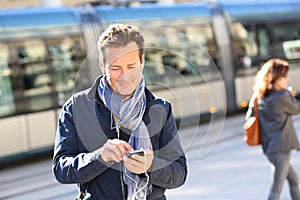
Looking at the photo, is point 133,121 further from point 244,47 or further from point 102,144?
point 244,47

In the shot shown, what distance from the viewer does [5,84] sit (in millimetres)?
10086

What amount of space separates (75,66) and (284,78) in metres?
6.12

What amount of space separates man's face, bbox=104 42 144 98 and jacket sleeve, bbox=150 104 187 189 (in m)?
0.23

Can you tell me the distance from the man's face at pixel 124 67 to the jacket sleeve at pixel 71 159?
9.8 inches

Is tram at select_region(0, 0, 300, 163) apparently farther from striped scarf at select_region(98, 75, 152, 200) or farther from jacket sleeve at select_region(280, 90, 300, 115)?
striped scarf at select_region(98, 75, 152, 200)

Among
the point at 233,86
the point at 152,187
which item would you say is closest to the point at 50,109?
the point at 233,86

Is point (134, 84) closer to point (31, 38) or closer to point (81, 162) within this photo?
point (81, 162)

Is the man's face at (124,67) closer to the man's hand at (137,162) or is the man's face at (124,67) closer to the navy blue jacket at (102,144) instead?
the navy blue jacket at (102,144)

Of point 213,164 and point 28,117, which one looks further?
point 28,117

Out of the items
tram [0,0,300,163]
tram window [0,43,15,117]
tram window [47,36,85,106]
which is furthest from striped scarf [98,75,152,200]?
tram window [47,36,85,106]

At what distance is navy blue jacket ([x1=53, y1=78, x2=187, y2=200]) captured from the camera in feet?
7.82

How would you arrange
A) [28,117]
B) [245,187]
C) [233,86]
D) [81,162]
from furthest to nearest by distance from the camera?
[233,86] → [28,117] → [245,187] → [81,162]

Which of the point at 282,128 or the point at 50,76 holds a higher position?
the point at 282,128

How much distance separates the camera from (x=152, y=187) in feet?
8.05
